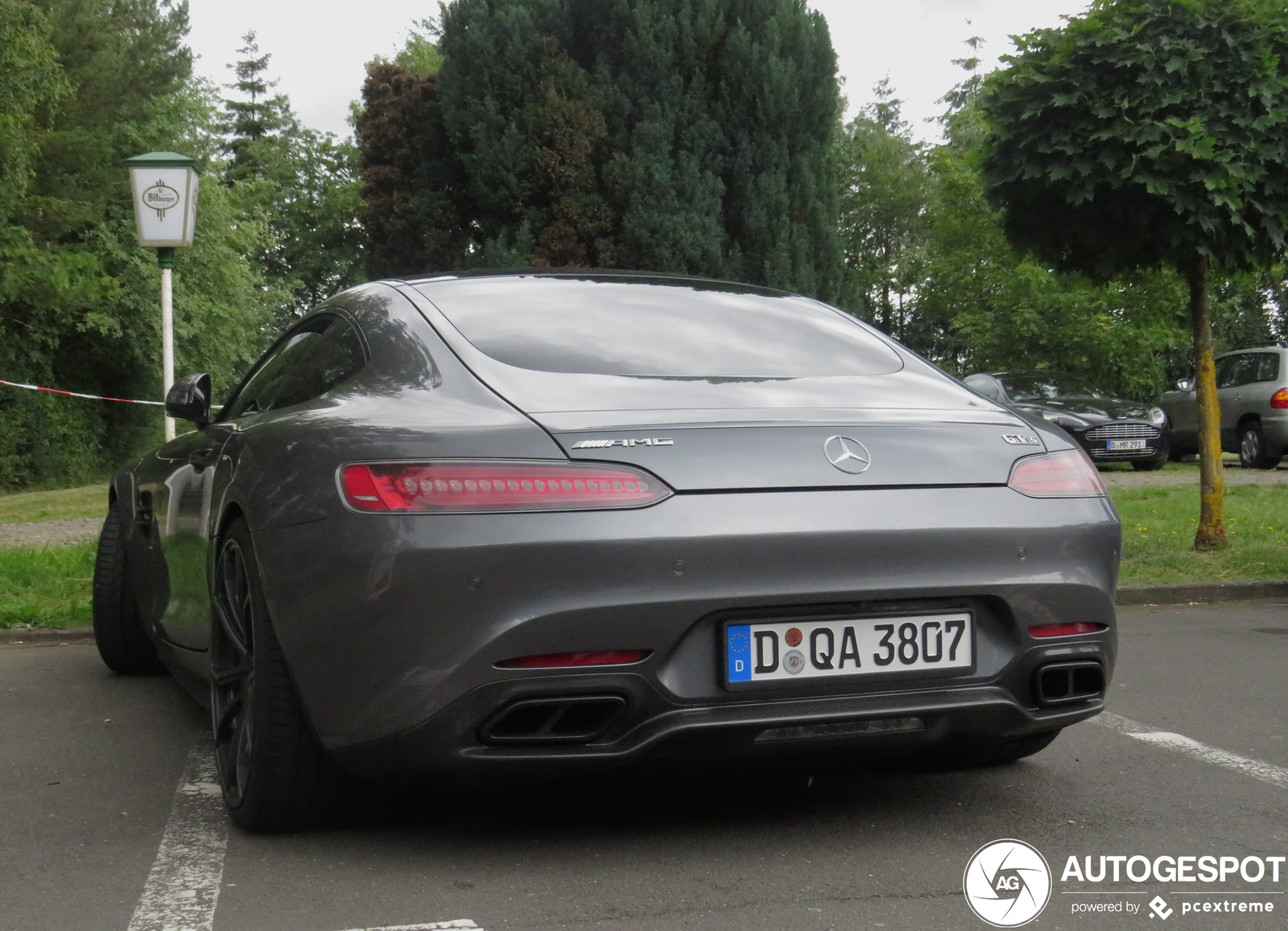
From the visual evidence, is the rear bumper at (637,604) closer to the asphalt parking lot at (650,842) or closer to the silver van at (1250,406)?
the asphalt parking lot at (650,842)

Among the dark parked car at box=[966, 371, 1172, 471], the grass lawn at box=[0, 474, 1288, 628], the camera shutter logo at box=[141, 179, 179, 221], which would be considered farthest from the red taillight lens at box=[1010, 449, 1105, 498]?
the dark parked car at box=[966, 371, 1172, 471]

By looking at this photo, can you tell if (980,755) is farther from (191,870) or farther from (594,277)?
(191,870)

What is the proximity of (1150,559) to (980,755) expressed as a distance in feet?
18.2

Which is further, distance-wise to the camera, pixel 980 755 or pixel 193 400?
pixel 193 400

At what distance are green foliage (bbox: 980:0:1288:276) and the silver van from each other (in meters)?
10.7

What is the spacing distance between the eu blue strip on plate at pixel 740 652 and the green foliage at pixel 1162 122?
647 centimetres

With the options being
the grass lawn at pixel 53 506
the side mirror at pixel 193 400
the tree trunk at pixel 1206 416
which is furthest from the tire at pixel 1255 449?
the side mirror at pixel 193 400

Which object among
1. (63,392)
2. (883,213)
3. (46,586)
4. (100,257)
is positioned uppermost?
(883,213)

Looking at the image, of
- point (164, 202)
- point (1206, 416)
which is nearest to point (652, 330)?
point (1206, 416)

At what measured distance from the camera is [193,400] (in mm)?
4930

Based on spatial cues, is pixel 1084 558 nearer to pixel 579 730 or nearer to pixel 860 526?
pixel 860 526

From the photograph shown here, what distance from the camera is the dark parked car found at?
64.2ft

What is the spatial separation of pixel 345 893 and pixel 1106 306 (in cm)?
2391

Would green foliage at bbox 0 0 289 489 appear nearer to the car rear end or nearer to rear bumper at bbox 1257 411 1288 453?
rear bumper at bbox 1257 411 1288 453
